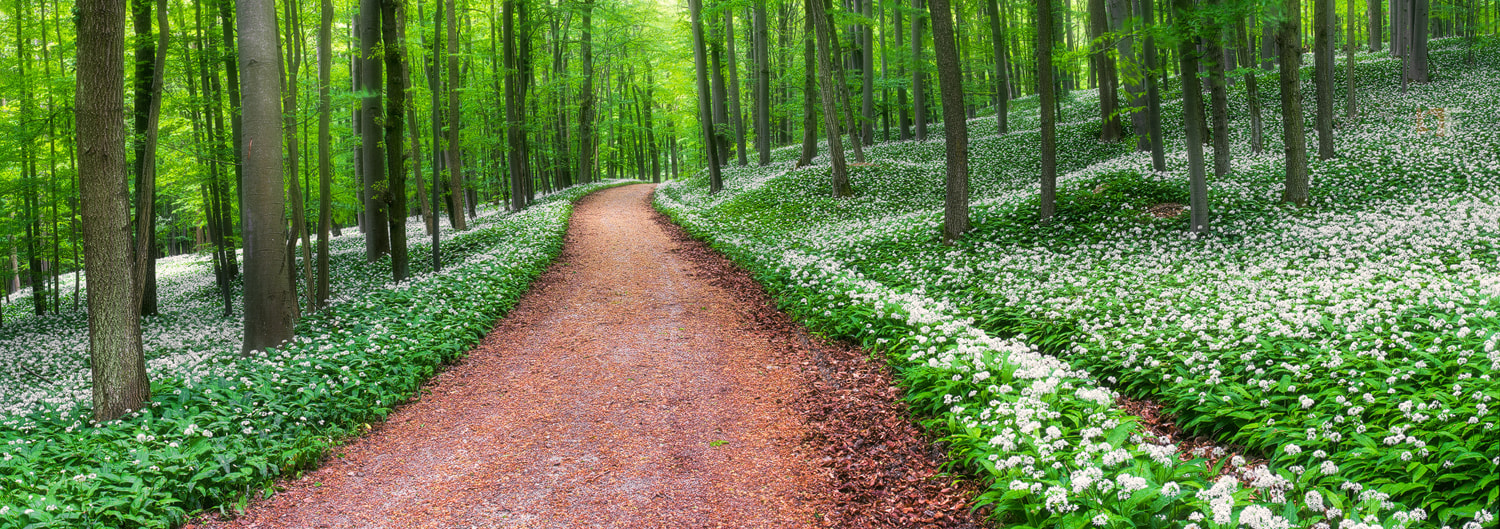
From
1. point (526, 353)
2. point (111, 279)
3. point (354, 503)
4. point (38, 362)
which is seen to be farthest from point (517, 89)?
point (354, 503)

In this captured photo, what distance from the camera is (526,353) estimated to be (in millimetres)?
8852

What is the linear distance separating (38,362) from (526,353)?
9.93 meters

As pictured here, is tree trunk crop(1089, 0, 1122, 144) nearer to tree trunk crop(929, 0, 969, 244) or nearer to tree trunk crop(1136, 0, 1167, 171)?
tree trunk crop(1136, 0, 1167, 171)

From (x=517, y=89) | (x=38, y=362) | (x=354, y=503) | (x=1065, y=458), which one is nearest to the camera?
(x=1065, y=458)

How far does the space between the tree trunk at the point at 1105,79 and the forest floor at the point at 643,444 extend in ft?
47.9

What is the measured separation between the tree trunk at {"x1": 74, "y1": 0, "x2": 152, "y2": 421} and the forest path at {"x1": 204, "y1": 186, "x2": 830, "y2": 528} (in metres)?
Result: 1.99

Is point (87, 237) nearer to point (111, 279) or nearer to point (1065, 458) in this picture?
point (111, 279)

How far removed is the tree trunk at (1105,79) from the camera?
63.4 feet

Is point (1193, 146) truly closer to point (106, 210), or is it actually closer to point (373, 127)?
point (106, 210)

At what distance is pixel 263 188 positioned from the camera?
26.4 feet

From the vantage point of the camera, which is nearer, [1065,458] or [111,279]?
[1065,458]

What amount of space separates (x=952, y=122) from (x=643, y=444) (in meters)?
8.31

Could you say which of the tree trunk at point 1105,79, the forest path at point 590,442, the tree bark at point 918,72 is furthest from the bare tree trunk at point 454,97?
the tree trunk at point 1105,79

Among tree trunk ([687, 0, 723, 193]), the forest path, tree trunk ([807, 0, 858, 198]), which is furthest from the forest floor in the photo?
tree trunk ([687, 0, 723, 193])
